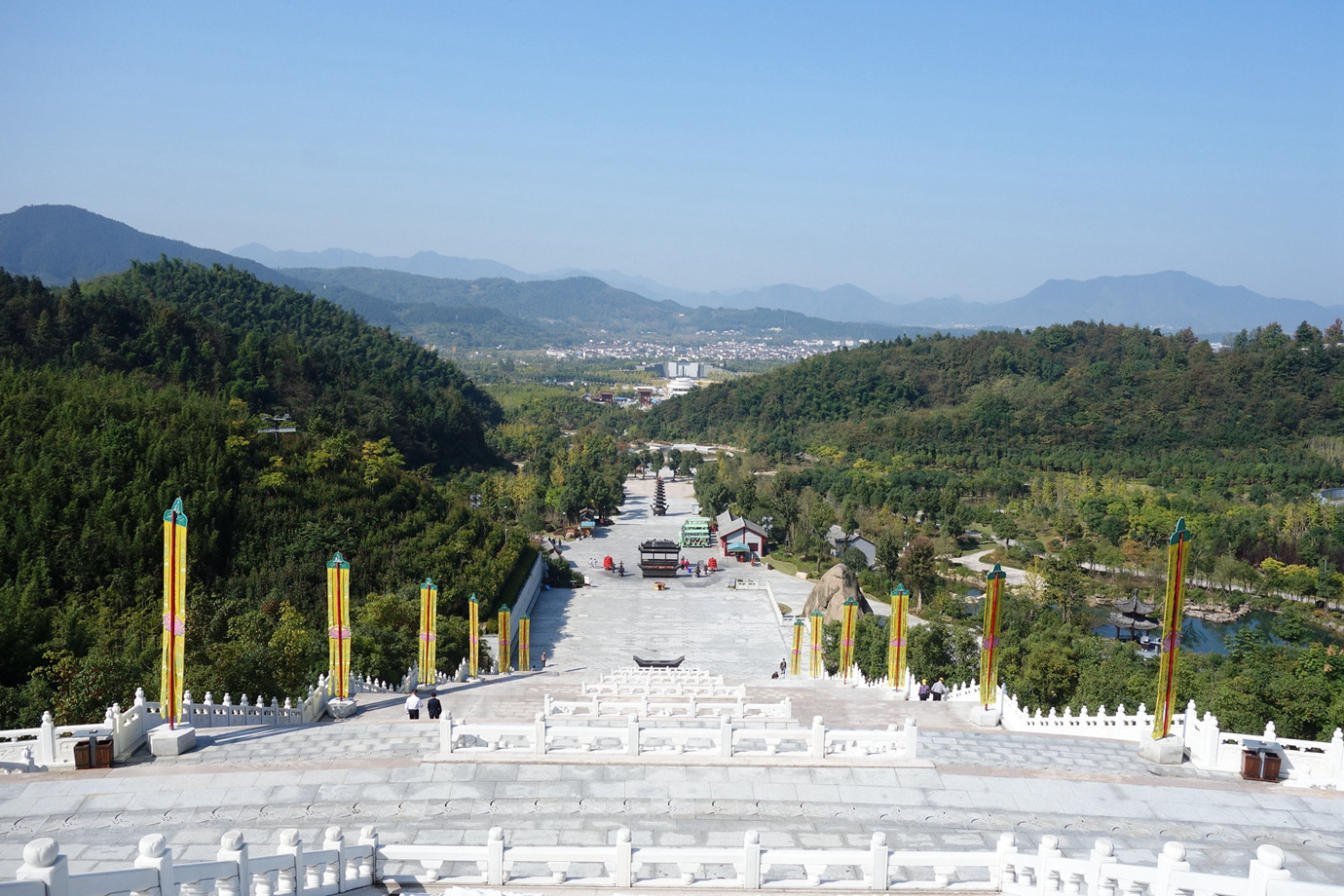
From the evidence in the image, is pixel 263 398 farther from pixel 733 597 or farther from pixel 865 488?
pixel 865 488

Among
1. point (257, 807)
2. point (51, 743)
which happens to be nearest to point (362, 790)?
point (257, 807)

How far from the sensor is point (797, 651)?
24719 millimetres

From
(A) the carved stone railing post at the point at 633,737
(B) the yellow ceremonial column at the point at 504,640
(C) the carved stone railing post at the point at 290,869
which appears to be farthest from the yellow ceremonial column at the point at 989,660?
(B) the yellow ceremonial column at the point at 504,640

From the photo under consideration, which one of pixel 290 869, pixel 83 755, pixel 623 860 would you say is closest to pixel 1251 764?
pixel 623 860

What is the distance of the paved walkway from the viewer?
9852 mm

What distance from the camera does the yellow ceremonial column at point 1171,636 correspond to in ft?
42.4

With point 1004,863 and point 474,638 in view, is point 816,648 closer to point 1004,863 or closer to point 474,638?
point 474,638

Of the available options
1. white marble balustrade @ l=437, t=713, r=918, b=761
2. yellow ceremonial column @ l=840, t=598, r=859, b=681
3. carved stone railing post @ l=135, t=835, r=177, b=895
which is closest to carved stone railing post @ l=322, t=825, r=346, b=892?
carved stone railing post @ l=135, t=835, r=177, b=895

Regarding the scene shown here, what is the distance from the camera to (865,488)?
54406 millimetres

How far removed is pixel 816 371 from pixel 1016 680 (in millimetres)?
80994

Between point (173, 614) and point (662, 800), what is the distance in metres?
7.12

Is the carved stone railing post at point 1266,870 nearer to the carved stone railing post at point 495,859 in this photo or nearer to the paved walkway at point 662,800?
the paved walkway at point 662,800

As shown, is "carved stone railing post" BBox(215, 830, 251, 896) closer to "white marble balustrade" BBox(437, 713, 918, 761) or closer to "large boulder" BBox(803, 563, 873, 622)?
"white marble balustrade" BBox(437, 713, 918, 761)

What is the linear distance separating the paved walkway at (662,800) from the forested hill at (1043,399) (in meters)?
60.8
